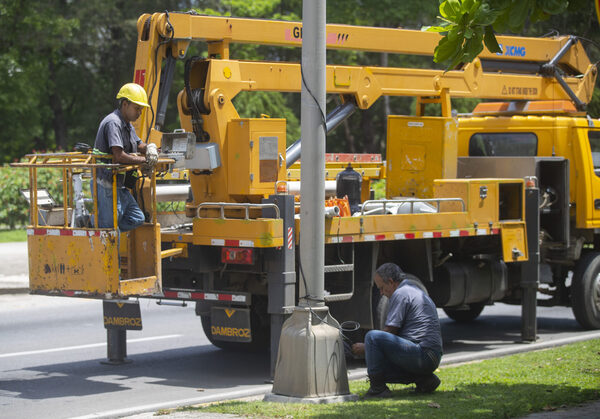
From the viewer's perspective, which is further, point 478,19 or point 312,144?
point 312,144

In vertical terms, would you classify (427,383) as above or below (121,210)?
below

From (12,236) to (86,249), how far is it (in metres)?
15.4

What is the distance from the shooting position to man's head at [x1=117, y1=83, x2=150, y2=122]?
30.0 feet

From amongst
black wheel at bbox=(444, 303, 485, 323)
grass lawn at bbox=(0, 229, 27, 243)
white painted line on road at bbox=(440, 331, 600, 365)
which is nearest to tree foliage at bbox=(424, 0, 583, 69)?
white painted line on road at bbox=(440, 331, 600, 365)

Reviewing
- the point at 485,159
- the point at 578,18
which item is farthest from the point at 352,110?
the point at 578,18

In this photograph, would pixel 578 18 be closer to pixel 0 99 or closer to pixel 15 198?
pixel 15 198

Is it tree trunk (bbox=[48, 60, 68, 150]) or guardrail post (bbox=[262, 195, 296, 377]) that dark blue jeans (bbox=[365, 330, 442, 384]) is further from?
tree trunk (bbox=[48, 60, 68, 150])

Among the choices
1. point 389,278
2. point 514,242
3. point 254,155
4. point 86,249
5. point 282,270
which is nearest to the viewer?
point 389,278

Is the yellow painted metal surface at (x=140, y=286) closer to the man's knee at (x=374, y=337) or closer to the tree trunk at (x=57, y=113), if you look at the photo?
the man's knee at (x=374, y=337)

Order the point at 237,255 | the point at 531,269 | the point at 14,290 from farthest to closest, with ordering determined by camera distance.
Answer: the point at 14,290, the point at 531,269, the point at 237,255

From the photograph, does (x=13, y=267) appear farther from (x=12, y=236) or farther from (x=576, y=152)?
(x=576, y=152)

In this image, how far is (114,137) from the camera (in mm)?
8828

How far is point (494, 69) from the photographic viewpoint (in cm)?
1407

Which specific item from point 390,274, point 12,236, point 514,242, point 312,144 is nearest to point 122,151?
point 312,144
